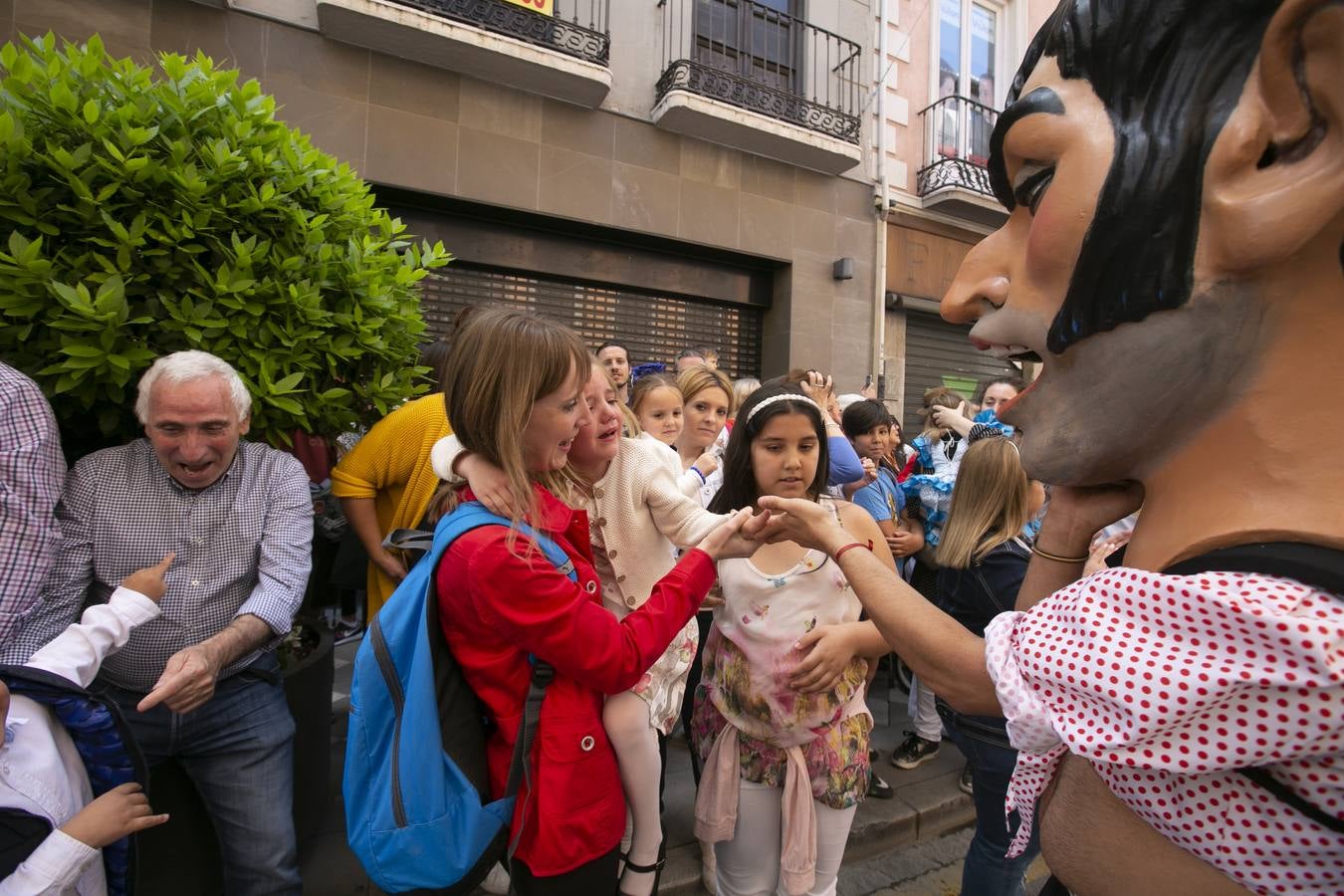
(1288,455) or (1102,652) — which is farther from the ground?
(1288,455)

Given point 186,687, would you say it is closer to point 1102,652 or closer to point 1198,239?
point 1102,652

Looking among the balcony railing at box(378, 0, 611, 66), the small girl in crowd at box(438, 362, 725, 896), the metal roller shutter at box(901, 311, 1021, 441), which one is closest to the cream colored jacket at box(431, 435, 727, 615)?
the small girl in crowd at box(438, 362, 725, 896)

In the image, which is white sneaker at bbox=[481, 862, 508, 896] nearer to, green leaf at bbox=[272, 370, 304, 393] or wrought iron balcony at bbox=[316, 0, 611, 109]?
green leaf at bbox=[272, 370, 304, 393]

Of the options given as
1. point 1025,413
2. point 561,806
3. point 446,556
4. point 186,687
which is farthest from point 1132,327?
point 186,687

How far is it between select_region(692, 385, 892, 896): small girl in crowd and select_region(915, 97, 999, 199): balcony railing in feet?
27.9

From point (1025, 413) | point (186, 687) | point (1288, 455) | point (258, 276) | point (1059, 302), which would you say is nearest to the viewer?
point (1288, 455)

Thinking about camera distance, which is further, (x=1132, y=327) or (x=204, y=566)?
(x=204, y=566)

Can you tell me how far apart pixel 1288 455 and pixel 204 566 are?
2718 millimetres

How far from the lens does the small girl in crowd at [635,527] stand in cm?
194

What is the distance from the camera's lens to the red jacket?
4.94 feet

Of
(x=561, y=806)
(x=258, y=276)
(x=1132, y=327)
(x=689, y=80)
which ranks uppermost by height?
(x=689, y=80)

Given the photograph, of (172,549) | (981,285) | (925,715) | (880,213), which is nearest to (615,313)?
(880,213)

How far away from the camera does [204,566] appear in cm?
217

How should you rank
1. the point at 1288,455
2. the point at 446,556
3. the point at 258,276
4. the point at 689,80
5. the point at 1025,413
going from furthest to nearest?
the point at 689,80
the point at 258,276
the point at 446,556
the point at 1025,413
the point at 1288,455
